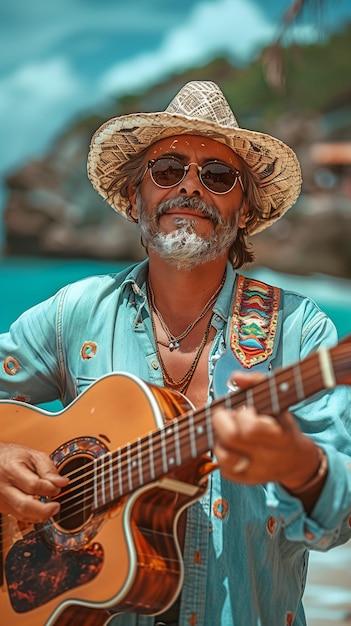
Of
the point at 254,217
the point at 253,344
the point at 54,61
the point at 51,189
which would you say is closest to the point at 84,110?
the point at 54,61

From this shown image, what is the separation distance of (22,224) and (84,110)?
111 centimetres

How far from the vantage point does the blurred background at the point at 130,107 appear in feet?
23.6

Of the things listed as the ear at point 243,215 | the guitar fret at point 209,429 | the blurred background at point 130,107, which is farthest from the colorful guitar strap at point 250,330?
the blurred background at point 130,107

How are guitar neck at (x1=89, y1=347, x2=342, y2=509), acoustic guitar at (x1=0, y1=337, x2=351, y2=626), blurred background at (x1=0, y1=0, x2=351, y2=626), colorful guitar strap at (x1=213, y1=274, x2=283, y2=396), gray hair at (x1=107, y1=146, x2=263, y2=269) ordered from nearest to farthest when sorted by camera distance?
1. guitar neck at (x1=89, y1=347, x2=342, y2=509)
2. acoustic guitar at (x1=0, y1=337, x2=351, y2=626)
3. colorful guitar strap at (x1=213, y1=274, x2=283, y2=396)
4. gray hair at (x1=107, y1=146, x2=263, y2=269)
5. blurred background at (x1=0, y1=0, x2=351, y2=626)

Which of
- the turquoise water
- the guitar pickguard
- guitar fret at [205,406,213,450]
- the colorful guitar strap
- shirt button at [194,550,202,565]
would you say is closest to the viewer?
guitar fret at [205,406,213,450]

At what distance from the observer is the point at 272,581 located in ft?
7.24

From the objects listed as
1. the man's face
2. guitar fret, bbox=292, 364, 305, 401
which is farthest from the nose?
guitar fret, bbox=292, 364, 305, 401

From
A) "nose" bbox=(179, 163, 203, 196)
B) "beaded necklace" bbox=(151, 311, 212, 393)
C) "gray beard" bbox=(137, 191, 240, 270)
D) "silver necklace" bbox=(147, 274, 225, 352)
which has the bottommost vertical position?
"beaded necklace" bbox=(151, 311, 212, 393)

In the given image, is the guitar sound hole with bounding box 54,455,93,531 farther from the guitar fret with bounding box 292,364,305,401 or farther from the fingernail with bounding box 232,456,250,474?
the guitar fret with bounding box 292,364,305,401

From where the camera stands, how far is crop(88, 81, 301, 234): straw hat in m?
2.45

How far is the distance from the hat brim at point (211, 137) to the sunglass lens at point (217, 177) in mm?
85

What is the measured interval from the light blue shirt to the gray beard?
4.7 inches

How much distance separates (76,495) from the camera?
6.89 feet

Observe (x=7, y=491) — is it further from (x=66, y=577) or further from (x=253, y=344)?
(x=253, y=344)
